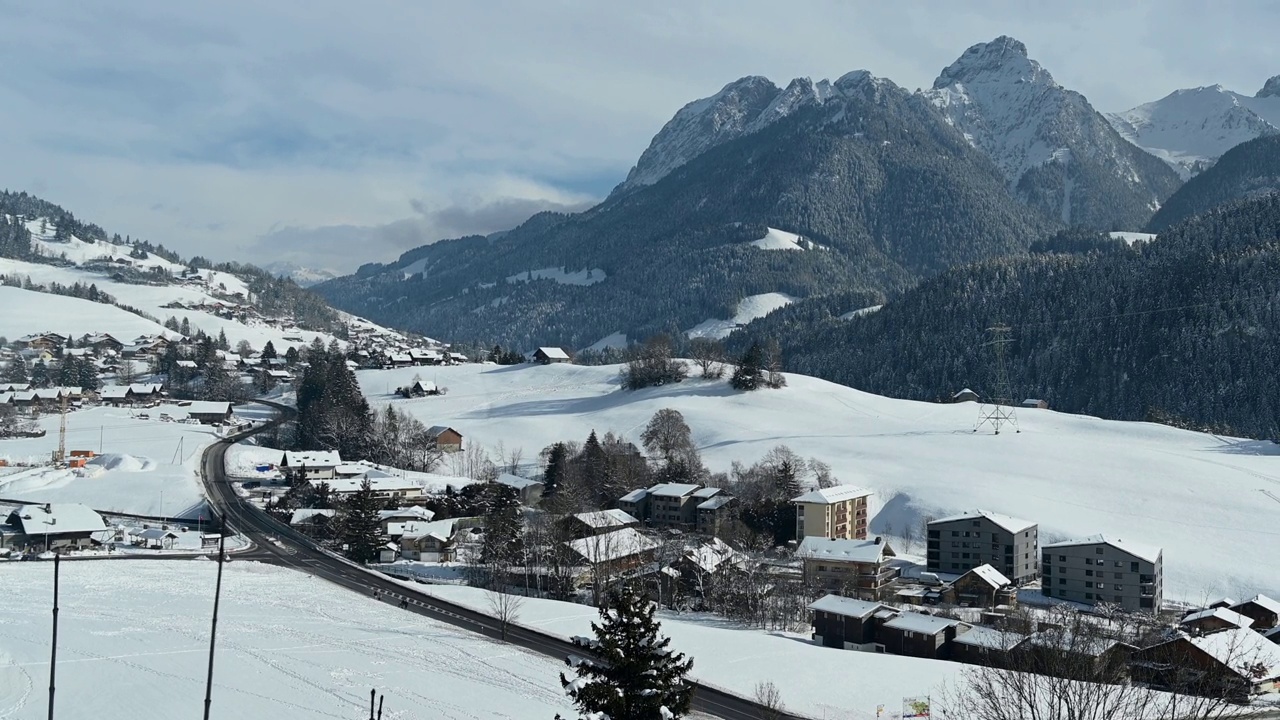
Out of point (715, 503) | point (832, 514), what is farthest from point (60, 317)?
point (832, 514)

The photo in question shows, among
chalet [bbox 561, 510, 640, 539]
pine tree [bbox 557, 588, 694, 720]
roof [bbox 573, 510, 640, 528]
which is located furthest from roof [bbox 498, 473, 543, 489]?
pine tree [bbox 557, 588, 694, 720]

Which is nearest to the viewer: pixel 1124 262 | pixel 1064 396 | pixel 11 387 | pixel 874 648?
pixel 874 648

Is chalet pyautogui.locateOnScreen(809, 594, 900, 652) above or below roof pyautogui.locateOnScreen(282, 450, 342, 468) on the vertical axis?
below

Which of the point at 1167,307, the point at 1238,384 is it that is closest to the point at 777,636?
the point at 1238,384

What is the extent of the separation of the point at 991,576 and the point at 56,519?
1983 inches

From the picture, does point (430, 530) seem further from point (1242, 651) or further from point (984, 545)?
point (1242, 651)

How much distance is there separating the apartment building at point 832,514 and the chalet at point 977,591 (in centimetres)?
1018

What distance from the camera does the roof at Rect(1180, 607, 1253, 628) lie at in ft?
127

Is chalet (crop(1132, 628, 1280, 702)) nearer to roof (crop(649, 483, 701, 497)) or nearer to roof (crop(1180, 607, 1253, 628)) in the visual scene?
roof (crop(1180, 607, 1253, 628))

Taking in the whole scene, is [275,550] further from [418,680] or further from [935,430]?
[935,430]

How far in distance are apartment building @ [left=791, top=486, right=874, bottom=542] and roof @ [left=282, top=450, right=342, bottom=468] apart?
119 ft

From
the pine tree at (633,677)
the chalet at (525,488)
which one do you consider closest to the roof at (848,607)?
the pine tree at (633,677)

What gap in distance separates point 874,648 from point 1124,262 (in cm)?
14107

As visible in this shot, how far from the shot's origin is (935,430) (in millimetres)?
82000
